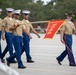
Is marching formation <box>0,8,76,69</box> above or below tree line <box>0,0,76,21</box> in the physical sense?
above

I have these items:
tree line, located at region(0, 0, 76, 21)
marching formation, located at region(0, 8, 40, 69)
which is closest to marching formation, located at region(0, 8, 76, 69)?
marching formation, located at region(0, 8, 40, 69)

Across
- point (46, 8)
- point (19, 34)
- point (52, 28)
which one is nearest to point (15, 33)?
point (19, 34)

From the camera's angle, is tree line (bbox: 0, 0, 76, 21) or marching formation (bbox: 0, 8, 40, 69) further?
tree line (bbox: 0, 0, 76, 21)

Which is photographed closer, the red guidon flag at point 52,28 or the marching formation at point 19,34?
the marching formation at point 19,34

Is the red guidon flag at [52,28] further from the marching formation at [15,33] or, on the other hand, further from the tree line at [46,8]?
the tree line at [46,8]

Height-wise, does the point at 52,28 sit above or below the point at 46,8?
above

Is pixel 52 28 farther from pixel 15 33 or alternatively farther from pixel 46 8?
pixel 46 8

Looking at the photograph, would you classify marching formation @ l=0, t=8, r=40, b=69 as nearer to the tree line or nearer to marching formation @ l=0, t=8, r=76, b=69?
marching formation @ l=0, t=8, r=76, b=69

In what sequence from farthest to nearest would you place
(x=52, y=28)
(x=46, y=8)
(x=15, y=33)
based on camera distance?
(x=46, y=8), (x=52, y=28), (x=15, y=33)

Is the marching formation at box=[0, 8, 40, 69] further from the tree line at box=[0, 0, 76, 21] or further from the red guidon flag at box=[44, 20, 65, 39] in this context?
the tree line at box=[0, 0, 76, 21]

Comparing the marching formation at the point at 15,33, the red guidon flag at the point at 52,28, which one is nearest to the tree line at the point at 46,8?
the marching formation at the point at 15,33

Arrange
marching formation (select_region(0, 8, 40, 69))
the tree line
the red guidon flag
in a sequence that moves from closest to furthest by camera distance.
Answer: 1. marching formation (select_region(0, 8, 40, 69))
2. the red guidon flag
3. the tree line

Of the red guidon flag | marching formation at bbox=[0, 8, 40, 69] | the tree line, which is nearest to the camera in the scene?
marching formation at bbox=[0, 8, 40, 69]

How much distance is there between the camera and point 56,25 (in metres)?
11.8
